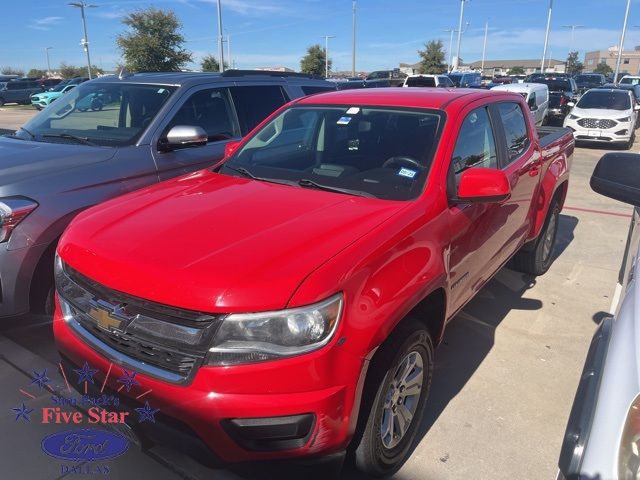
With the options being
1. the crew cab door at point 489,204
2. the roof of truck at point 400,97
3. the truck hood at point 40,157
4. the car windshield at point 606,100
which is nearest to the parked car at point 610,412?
the crew cab door at point 489,204

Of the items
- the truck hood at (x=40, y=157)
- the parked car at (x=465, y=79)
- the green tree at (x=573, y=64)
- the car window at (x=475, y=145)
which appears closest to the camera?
the car window at (x=475, y=145)

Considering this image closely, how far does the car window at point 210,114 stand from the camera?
4.52 metres

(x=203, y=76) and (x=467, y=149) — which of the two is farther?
(x=203, y=76)

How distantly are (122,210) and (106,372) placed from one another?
2.80 ft

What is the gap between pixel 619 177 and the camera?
217 centimetres

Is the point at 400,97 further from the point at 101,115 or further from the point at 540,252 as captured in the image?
the point at 101,115

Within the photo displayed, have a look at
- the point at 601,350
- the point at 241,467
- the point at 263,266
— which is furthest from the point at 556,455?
the point at 263,266

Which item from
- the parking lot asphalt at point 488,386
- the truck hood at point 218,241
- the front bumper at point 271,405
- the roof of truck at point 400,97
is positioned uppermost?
the roof of truck at point 400,97

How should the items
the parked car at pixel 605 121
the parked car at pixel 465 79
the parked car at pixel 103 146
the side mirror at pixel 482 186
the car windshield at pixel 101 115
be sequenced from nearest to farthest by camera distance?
1. the side mirror at pixel 482 186
2. the parked car at pixel 103 146
3. the car windshield at pixel 101 115
4. the parked car at pixel 605 121
5. the parked car at pixel 465 79

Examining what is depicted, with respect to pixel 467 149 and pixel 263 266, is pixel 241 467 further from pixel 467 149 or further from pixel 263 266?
pixel 467 149

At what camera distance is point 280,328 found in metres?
1.88

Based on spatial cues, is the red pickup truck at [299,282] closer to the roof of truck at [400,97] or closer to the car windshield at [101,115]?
the roof of truck at [400,97]

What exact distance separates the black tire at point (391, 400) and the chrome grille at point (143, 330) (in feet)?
2.37

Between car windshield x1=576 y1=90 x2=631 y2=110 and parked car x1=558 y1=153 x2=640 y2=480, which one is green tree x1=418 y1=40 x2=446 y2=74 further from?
parked car x1=558 y1=153 x2=640 y2=480
